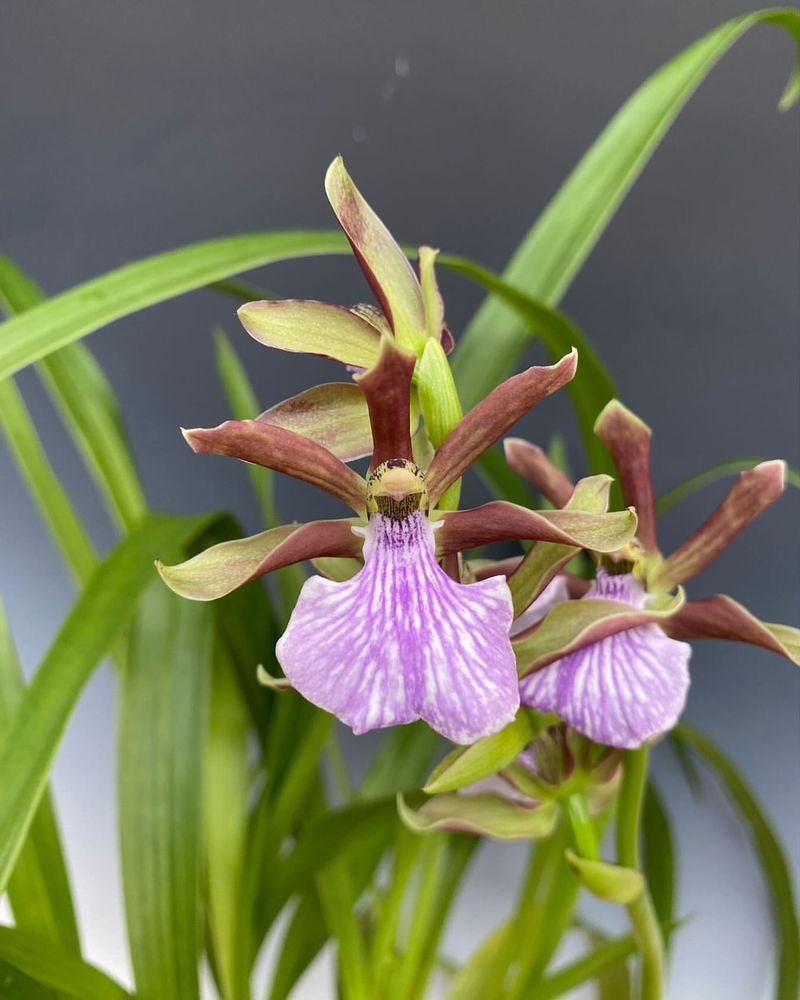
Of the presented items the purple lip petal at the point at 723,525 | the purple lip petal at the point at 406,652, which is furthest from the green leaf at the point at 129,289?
the purple lip petal at the point at 723,525

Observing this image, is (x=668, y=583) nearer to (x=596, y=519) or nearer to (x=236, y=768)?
(x=596, y=519)

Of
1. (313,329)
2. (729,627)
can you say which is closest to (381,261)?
(313,329)

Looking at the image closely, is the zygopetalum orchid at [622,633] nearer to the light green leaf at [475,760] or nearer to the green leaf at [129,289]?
the light green leaf at [475,760]

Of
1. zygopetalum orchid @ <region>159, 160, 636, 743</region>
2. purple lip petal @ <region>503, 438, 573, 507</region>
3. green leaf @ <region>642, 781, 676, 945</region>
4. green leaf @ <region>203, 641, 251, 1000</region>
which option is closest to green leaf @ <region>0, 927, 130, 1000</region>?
green leaf @ <region>203, 641, 251, 1000</region>

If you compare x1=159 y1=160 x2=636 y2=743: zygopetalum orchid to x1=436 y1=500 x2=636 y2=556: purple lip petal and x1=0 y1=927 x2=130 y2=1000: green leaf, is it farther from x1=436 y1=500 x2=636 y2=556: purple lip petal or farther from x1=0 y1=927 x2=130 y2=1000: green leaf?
x1=0 y1=927 x2=130 y2=1000: green leaf

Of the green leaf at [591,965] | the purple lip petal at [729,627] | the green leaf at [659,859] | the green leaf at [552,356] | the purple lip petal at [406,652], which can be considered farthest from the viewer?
the green leaf at [659,859]

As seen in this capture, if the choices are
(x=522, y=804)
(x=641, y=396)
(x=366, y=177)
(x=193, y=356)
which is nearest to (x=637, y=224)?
(x=641, y=396)
